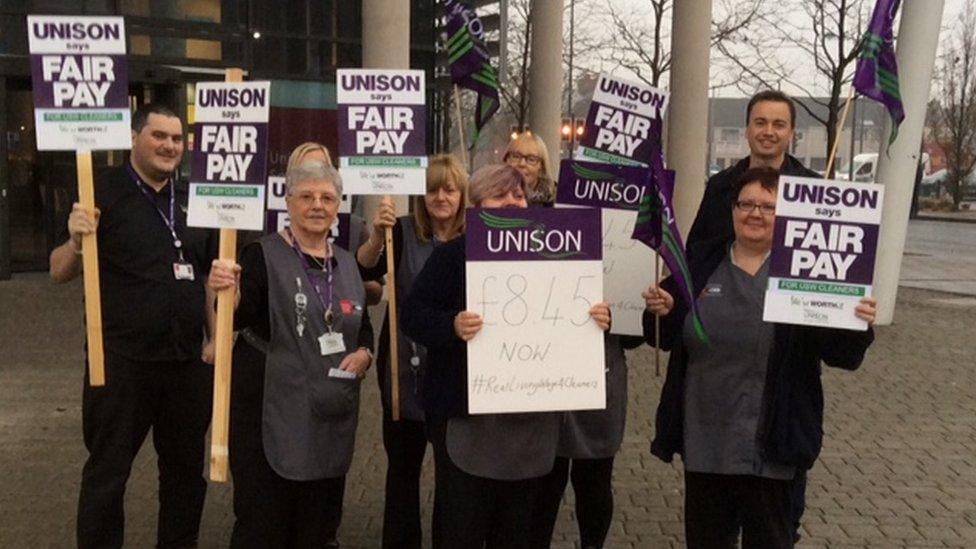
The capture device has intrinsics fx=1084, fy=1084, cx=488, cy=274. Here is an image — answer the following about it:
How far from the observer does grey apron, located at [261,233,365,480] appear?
4414 millimetres

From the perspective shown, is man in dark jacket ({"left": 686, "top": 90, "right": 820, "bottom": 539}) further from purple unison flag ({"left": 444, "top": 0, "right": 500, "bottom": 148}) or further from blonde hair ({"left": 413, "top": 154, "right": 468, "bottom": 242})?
purple unison flag ({"left": 444, "top": 0, "right": 500, "bottom": 148})

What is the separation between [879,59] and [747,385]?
1.67 m

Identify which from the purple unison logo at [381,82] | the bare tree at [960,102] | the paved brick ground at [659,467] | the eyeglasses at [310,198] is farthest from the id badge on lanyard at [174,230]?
the bare tree at [960,102]

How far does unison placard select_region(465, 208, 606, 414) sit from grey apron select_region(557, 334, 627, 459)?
858mm

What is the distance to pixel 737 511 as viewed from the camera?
15.0 ft

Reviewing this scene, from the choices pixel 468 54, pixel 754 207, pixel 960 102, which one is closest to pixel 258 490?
pixel 754 207

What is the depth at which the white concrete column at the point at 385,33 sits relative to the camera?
14375mm

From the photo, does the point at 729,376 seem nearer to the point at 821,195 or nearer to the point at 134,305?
the point at 821,195

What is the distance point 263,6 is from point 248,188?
13.8m

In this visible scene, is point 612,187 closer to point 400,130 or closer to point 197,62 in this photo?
point 400,130

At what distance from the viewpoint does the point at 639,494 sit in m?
6.76

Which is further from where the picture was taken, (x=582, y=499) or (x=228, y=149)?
(x=582, y=499)

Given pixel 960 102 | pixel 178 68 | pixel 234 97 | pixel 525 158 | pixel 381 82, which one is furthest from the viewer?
pixel 960 102

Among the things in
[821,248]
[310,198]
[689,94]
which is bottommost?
[821,248]
